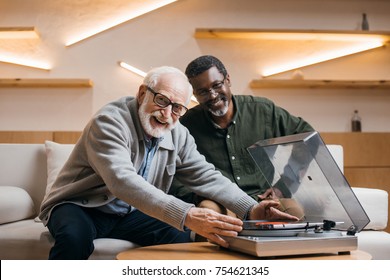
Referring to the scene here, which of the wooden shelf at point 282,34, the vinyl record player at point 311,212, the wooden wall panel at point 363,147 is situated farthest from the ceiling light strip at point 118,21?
the vinyl record player at point 311,212

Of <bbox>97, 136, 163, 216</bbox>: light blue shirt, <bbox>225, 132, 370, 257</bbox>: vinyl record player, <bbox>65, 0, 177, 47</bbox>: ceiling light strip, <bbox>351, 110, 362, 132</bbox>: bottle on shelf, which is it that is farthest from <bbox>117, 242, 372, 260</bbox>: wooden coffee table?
<bbox>65, 0, 177, 47</bbox>: ceiling light strip

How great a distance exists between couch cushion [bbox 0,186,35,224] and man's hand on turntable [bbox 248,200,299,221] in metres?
1.28

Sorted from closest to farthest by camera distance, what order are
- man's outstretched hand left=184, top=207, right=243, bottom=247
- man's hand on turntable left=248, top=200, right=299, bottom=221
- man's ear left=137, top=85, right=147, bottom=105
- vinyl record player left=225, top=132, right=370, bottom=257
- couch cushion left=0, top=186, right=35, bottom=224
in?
vinyl record player left=225, top=132, right=370, bottom=257
man's outstretched hand left=184, top=207, right=243, bottom=247
man's hand on turntable left=248, top=200, right=299, bottom=221
man's ear left=137, top=85, right=147, bottom=105
couch cushion left=0, top=186, right=35, bottom=224

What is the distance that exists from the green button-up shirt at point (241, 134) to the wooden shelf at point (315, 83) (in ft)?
5.47

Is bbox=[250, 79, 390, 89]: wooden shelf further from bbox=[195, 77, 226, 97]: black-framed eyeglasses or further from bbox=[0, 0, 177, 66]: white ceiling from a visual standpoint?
bbox=[195, 77, 226, 97]: black-framed eyeglasses

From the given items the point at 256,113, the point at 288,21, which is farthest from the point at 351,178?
the point at 256,113

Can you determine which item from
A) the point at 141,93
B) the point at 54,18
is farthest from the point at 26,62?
the point at 141,93

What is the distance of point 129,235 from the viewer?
2.11 m

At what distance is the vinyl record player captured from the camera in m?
1.35

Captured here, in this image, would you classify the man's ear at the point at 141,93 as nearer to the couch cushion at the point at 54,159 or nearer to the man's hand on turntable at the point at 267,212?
the man's hand on turntable at the point at 267,212

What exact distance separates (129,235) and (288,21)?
3.14 meters

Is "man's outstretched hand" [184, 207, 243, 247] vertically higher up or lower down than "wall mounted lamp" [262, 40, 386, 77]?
lower down

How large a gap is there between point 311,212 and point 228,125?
3.81 feet

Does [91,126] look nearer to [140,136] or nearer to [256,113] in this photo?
[140,136]
